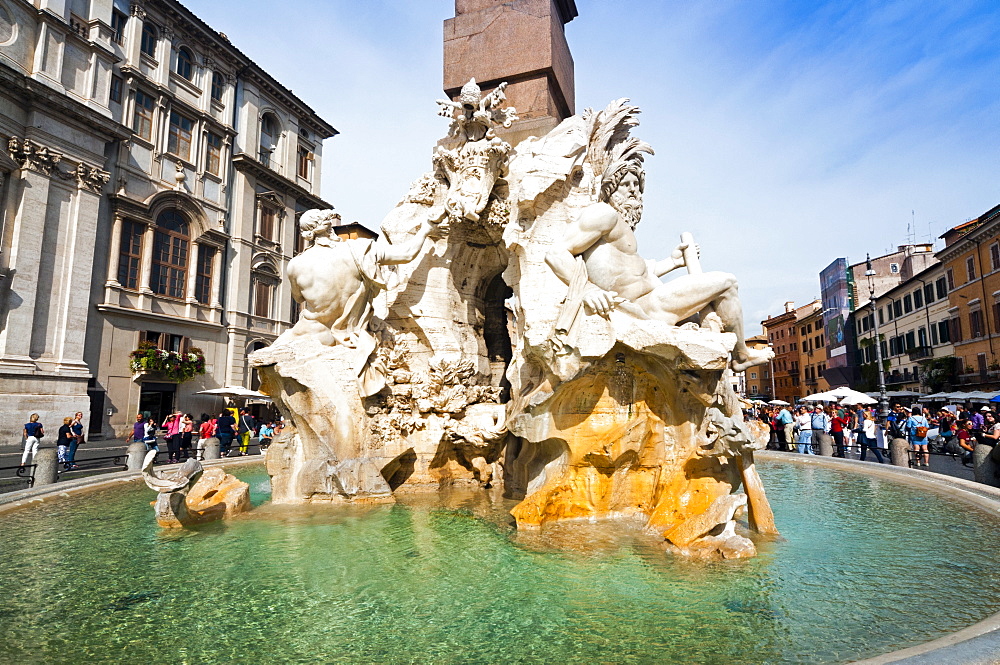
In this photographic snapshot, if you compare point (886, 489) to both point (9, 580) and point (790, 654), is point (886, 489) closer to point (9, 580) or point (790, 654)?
point (790, 654)

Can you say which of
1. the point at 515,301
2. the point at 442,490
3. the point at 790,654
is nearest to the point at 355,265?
the point at 515,301

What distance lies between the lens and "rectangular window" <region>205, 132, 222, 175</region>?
26578 mm

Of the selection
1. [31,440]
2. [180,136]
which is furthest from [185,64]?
[31,440]

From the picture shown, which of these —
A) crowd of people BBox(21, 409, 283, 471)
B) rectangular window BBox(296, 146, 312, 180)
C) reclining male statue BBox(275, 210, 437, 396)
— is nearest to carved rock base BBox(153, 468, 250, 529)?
reclining male statue BBox(275, 210, 437, 396)

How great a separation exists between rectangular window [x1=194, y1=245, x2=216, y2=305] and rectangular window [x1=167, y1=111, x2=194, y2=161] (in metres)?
4.11

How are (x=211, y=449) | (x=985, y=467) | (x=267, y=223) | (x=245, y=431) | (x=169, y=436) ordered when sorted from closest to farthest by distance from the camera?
(x=985, y=467)
(x=211, y=449)
(x=169, y=436)
(x=245, y=431)
(x=267, y=223)

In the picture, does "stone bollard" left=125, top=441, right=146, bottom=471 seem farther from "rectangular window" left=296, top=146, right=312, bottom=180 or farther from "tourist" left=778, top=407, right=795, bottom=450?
"rectangular window" left=296, top=146, right=312, bottom=180

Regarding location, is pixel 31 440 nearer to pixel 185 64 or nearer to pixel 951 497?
pixel 951 497

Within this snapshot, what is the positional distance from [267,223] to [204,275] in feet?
16.2

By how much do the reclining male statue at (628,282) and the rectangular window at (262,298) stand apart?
2566 cm

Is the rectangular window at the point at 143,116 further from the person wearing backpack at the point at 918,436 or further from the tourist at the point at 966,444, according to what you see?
Result: the tourist at the point at 966,444

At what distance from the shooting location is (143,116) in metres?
23.8

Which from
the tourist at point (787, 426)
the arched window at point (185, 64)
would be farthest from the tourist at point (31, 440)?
the arched window at point (185, 64)

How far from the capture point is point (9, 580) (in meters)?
4.16
